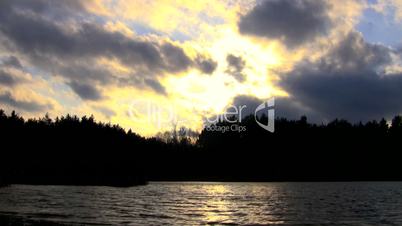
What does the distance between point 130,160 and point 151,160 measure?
55.0 feet

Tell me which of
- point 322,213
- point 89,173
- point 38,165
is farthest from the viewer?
point 38,165

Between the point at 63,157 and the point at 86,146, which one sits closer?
the point at 63,157

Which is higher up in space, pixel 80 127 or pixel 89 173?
pixel 80 127

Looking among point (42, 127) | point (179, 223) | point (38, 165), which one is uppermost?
point (42, 127)

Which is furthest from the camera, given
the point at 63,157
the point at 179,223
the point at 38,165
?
the point at 63,157

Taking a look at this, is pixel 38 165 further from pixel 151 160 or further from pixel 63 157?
pixel 151 160

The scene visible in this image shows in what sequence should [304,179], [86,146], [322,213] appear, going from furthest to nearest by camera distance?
[304,179]
[86,146]
[322,213]

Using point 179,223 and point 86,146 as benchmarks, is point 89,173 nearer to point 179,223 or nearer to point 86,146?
point 86,146

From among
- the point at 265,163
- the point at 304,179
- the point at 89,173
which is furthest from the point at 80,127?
the point at 304,179

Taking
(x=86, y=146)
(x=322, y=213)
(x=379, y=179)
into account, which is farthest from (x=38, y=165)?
(x=379, y=179)

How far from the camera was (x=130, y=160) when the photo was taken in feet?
603

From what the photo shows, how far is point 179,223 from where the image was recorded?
121 feet

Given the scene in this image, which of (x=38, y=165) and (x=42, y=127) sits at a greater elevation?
(x=42, y=127)

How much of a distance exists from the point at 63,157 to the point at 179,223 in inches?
5333
